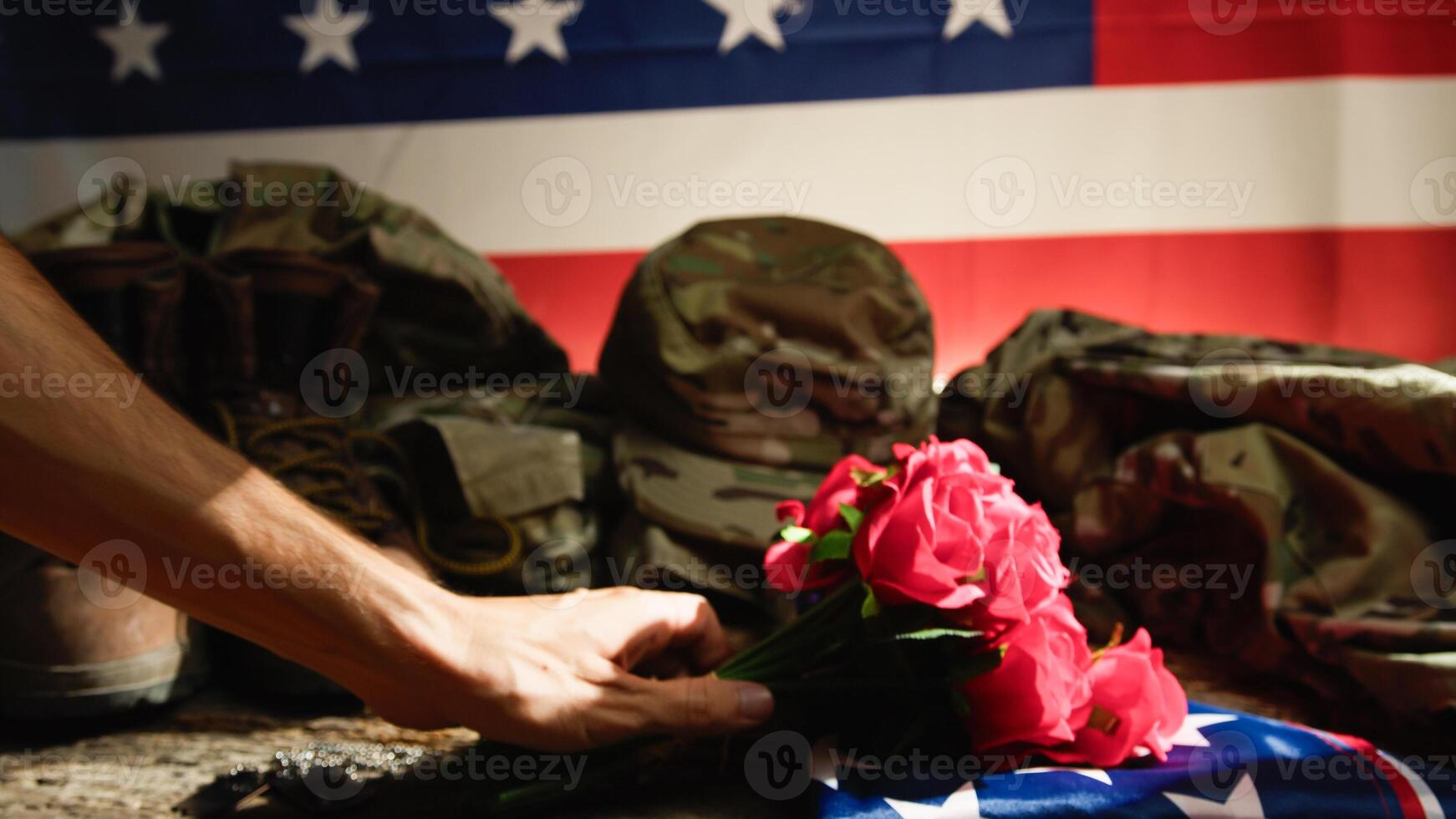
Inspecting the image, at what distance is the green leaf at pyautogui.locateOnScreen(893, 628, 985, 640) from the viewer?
0.45m

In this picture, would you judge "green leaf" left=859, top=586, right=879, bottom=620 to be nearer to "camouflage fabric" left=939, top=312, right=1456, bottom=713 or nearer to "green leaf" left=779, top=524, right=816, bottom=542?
"green leaf" left=779, top=524, right=816, bottom=542

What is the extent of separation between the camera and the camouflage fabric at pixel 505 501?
0.78 metres

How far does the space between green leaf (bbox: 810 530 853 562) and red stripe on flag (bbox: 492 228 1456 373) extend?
89cm

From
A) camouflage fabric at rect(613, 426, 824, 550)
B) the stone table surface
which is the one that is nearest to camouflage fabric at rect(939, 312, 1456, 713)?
the stone table surface

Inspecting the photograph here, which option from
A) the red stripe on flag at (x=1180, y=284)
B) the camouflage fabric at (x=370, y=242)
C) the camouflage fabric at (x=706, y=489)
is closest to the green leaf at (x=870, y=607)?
the camouflage fabric at (x=706, y=489)

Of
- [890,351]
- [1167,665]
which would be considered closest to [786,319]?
[890,351]

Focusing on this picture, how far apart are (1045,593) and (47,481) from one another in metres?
0.43

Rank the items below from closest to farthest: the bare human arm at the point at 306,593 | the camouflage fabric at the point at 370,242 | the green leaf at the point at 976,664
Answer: the bare human arm at the point at 306,593
the green leaf at the point at 976,664
the camouflage fabric at the point at 370,242

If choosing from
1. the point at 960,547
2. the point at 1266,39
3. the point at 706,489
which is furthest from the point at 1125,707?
the point at 1266,39

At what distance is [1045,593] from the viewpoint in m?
0.46

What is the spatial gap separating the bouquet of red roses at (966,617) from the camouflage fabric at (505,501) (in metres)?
0.30

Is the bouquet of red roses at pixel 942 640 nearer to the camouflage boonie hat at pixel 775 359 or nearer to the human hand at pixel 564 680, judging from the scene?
the human hand at pixel 564 680

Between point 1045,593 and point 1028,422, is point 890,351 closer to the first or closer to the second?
point 1028,422

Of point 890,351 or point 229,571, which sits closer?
point 229,571
